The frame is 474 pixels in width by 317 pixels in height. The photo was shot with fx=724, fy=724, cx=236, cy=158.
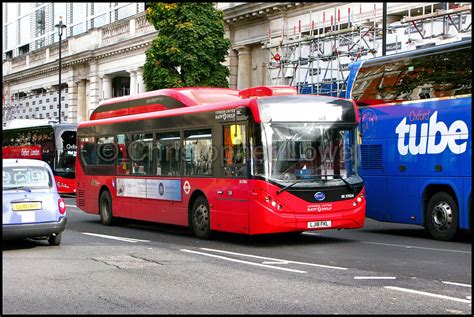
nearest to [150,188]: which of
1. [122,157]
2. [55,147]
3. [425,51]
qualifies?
[122,157]

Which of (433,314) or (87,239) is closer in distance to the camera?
(433,314)

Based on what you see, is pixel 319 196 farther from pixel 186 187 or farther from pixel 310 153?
pixel 186 187

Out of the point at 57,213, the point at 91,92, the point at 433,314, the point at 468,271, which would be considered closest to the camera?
the point at 433,314

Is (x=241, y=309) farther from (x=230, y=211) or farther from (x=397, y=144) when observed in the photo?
(x=397, y=144)

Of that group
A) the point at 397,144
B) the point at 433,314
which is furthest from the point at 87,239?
the point at 433,314

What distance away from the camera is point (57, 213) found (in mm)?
13422

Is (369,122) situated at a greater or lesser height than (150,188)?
greater

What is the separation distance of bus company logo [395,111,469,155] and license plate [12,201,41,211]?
768 cm

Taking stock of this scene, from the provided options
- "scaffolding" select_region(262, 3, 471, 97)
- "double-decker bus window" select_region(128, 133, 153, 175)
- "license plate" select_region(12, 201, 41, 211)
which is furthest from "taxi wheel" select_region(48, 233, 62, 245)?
"scaffolding" select_region(262, 3, 471, 97)

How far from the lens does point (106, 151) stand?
1942 centimetres

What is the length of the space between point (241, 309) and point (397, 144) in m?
9.14

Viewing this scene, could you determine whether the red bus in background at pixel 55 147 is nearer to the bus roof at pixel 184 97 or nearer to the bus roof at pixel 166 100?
the bus roof at pixel 166 100

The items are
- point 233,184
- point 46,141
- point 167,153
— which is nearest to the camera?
point 233,184

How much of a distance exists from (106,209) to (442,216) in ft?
29.7
